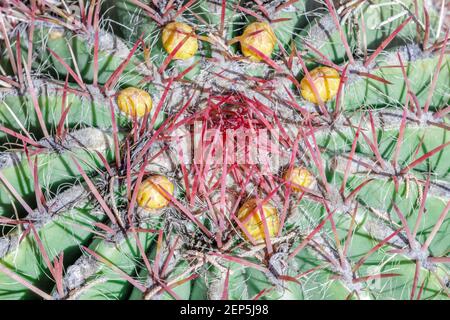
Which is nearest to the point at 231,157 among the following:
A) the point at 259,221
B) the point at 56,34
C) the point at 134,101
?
the point at 259,221

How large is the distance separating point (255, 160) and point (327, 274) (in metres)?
0.33

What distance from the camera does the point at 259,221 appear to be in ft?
4.03

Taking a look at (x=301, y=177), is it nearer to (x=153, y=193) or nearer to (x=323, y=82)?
(x=323, y=82)

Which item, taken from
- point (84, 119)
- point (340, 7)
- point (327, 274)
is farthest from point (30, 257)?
point (340, 7)

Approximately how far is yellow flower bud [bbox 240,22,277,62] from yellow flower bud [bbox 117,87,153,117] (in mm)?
299

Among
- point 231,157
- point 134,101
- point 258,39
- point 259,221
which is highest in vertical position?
point 258,39

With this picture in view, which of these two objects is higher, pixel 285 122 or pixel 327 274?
pixel 285 122

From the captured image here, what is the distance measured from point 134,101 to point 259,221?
442 mm

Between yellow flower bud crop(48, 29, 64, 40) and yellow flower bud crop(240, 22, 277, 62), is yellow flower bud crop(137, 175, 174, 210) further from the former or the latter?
yellow flower bud crop(48, 29, 64, 40)

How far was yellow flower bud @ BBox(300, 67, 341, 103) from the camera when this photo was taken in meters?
1.32

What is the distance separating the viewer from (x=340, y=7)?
4.60ft

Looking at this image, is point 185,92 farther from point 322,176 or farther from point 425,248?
point 425,248
